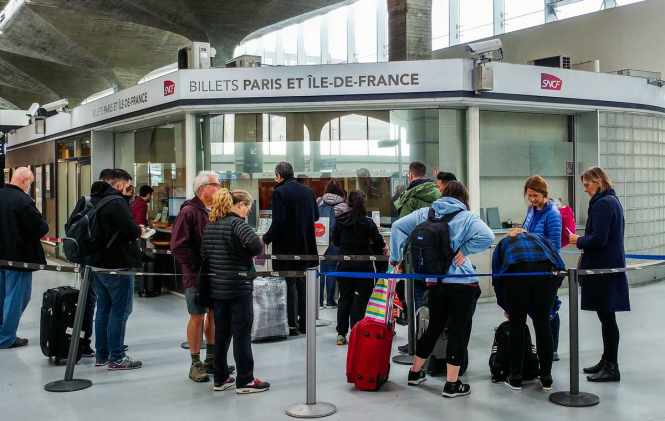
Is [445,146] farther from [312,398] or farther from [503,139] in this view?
[312,398]

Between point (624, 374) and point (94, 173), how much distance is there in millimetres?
8697

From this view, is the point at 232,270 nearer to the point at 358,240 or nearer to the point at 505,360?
the point at 358,240

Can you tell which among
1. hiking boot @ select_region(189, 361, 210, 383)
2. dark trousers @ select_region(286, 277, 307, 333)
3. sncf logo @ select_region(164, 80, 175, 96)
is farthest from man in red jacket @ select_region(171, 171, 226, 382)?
sncf logo @ select_region(164, 80, 175, 96)

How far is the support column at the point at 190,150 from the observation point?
8.47m

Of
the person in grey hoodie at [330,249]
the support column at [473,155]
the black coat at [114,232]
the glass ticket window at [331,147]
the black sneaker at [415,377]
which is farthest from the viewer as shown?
the glass ticket window at [331,147]

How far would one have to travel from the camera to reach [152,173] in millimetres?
10039

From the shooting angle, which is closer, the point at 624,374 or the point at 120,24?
the point at 624,374

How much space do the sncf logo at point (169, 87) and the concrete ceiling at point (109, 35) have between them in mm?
7024

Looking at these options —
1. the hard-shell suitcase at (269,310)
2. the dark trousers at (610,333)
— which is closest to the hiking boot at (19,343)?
the hard-shell suitcase at (269,310)

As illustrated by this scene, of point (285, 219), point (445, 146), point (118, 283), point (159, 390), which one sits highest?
point (445, 146)

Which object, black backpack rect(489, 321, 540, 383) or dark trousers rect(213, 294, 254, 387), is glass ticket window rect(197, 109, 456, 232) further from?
dark trousers rect(213, 294, 254, 387)

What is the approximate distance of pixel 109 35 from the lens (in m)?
18.9

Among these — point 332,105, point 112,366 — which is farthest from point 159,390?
point 332,105

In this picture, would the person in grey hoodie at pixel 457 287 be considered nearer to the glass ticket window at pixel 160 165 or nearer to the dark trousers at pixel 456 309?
the dark trousers at pixel 456 309
